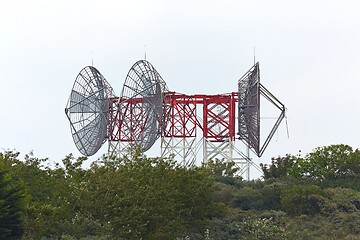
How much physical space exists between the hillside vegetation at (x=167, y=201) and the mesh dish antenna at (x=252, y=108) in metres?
2.74

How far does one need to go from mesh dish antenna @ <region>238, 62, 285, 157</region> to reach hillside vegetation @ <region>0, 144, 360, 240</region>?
274cm

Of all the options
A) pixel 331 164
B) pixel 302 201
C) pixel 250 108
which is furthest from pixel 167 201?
pixel 331 164

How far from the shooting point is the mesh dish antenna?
163 ft

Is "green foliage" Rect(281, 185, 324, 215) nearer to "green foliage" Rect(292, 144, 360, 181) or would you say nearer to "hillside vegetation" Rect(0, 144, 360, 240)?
"hillside vegetation" Rect(0, 144, 360, 240)

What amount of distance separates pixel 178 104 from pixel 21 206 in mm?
28160

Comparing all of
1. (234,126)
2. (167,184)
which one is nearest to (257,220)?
(167,184)

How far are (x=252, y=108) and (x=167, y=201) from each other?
18.2m

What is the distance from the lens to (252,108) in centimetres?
5069

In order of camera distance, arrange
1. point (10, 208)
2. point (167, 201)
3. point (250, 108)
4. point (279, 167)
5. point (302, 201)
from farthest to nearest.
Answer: point (279, 167) → point (250, 108) → point (302, 201) → point (167, 201) → point (10, 208)

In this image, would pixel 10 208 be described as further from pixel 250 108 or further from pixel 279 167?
pixel 279 167

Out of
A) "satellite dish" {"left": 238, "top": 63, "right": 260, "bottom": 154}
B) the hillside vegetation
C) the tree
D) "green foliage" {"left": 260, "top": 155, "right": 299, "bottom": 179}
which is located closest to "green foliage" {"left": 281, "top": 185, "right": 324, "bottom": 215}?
the hillside vegetation

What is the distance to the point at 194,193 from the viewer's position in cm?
3788

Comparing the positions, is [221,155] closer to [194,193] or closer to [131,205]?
[194,193]

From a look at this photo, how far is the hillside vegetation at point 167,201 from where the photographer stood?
29.8 metres
